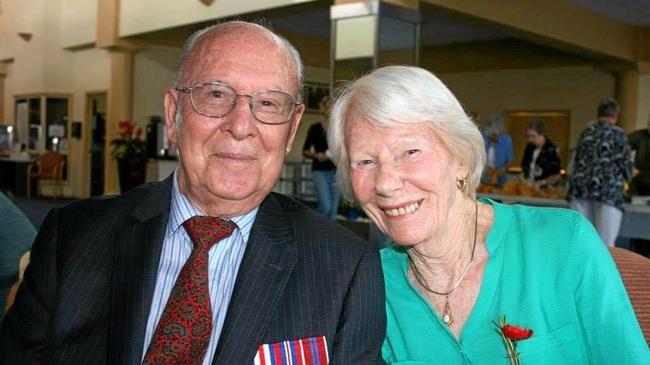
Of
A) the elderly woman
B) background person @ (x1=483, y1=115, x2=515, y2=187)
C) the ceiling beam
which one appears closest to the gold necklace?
the elderly woman

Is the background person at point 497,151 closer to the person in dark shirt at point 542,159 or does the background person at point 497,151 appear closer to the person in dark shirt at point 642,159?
the person in dark shirt at point 542,159

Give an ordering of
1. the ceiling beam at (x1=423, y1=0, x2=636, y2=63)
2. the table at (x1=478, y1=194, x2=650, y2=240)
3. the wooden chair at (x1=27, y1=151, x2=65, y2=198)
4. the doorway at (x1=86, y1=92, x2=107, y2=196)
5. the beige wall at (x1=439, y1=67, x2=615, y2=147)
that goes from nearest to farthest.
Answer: the table at (x1=478, y1=194, x2=650, y2=240) < the ceiling beam at (x1=423, y1=0, x2=636, y2=63) < the beige wall at (x1=439, y1=67, x2=615, y2=147) < the wooden chair at (x1=27, y1=151, x2=65, y2=198) < the doorway at (x1=86, y1=92, x2=107, y2=196)

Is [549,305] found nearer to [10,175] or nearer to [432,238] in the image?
[432,238]

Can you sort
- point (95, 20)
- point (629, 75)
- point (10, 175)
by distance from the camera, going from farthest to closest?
1. point (10, 175)
2. point (95, 20)
3. point (629, 75)

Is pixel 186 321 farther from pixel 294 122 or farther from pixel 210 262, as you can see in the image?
pixel 294 122

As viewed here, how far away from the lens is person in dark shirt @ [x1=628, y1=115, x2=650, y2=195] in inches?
297

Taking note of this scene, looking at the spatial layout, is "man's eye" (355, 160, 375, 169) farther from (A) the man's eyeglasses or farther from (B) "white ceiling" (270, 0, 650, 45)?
(B) "white ceiling" (270, 0, 650, 45)

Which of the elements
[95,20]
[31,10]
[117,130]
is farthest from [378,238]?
[31,10]

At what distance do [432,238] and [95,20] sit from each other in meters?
14.9

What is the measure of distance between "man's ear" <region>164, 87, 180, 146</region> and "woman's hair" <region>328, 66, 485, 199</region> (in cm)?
40

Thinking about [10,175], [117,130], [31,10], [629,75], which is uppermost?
[31,10]

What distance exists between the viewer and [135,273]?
1643mm

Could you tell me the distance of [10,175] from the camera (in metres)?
16.8

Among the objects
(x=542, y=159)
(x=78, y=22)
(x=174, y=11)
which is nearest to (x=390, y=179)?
(x=542, y=159)
